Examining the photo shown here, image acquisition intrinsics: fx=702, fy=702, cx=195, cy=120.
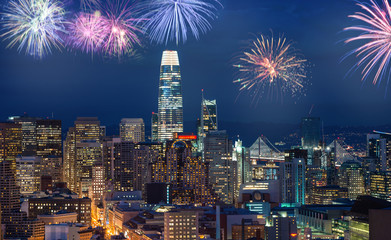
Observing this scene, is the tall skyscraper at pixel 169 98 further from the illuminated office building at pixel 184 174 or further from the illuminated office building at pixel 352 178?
the illuminated office building at pixel 352 178

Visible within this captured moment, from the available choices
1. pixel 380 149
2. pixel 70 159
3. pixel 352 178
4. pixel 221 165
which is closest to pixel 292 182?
pixel 352 178

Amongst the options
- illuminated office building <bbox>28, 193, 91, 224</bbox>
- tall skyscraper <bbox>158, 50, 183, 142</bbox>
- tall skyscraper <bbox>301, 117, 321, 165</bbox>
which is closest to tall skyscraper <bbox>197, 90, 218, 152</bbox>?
tall skyscraper <bbox>158, 50, 183, 142</bbox>

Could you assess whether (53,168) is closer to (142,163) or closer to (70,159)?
(70,159)

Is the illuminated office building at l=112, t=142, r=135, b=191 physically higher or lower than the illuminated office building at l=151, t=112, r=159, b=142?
lower

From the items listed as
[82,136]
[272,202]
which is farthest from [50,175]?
[272,202]

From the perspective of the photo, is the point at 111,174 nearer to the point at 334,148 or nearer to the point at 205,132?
the point at 205,132

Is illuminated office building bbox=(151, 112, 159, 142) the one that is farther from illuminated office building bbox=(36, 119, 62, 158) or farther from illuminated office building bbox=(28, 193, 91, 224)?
illuminated office building bbox=(28, 193, 91, 224)

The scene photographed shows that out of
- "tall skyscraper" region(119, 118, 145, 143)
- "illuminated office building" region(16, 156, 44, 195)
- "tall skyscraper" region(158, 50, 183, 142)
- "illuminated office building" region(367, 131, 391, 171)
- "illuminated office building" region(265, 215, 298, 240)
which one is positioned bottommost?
"illuminated office building" region(265, 215, 298, 240)
